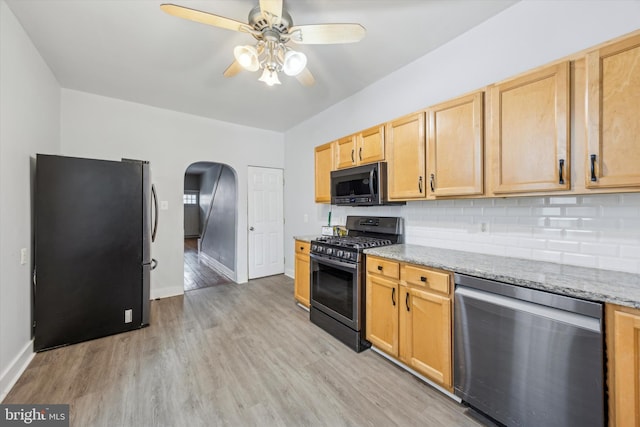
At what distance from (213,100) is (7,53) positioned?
6.07ft

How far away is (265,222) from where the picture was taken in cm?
471

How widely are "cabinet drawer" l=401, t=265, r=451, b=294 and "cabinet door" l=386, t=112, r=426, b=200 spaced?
27.8 inches

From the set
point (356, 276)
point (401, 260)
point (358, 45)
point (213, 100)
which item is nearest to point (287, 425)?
point (356, 276)

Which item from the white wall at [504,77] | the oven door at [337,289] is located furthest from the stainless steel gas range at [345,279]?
the white wall at [504,77]

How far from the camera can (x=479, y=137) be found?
184 centimetres

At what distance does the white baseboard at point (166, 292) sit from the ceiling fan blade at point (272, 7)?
3.80 metres

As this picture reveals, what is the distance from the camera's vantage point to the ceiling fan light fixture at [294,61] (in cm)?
176

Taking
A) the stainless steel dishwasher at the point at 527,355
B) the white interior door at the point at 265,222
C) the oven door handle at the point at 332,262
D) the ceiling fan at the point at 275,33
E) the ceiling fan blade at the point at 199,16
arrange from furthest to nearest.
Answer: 1. the white interior door at the point at 265,222
2. the oven door handle at the point at 332,262
3. the ceiling fan at the point at 275,33
4. the ceiling fan blade at the point at 199,16
5. the stainless steel dishwasher at the point at 527,355

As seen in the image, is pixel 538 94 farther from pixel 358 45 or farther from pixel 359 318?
pixel 359 318

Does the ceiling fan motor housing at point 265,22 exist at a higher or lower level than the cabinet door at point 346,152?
higher

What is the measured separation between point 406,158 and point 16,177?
10.9 feet

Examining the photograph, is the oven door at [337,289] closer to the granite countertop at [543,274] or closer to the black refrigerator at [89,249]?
the granite countertop at [543,274]

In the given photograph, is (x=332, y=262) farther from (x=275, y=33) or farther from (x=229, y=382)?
(x=275, y=33)

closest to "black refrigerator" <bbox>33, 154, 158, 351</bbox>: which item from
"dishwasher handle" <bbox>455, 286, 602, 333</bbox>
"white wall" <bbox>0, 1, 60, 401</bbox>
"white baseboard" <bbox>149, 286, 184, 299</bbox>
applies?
"white wall" <bbox>0, 1, 60, 401</bbox>
